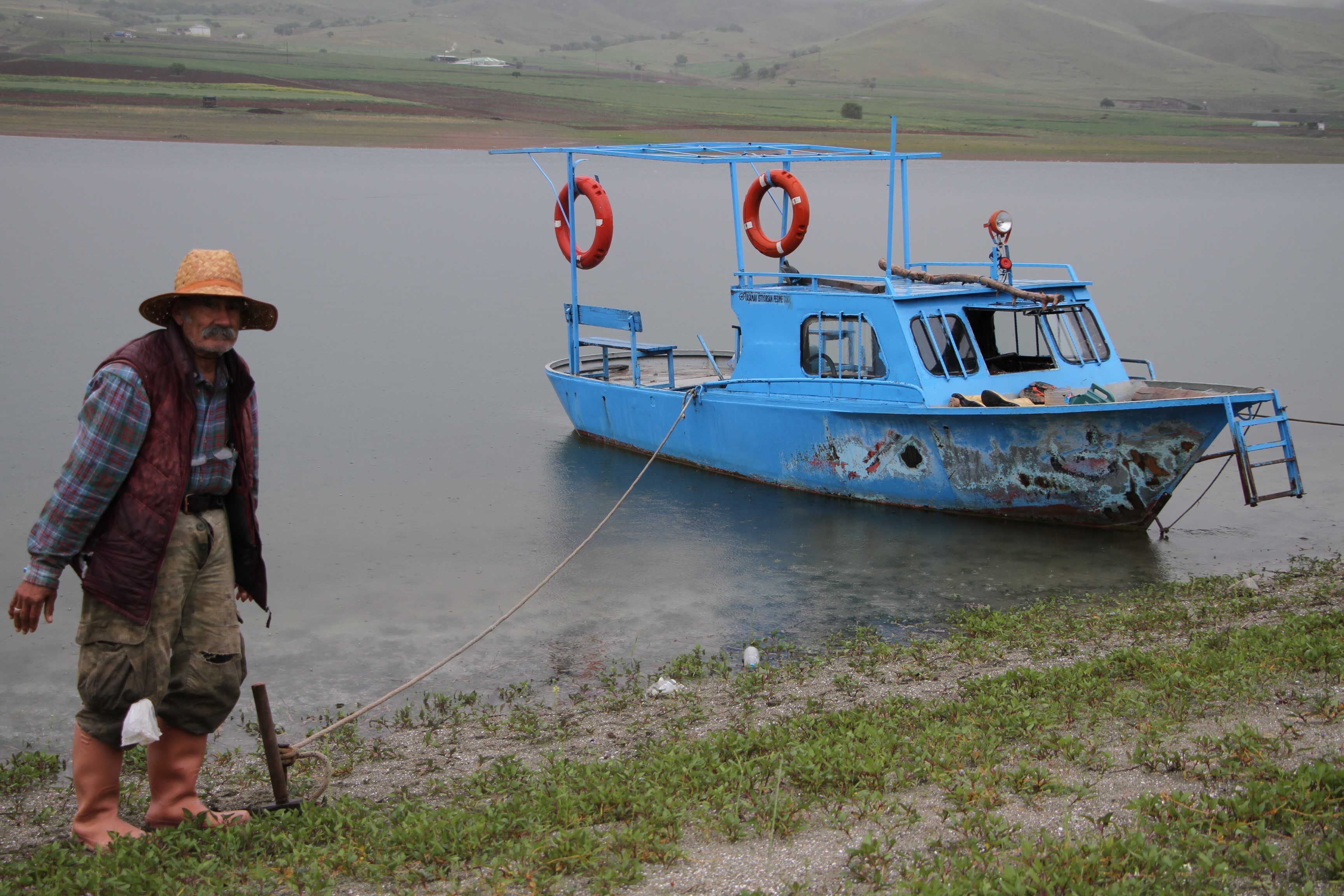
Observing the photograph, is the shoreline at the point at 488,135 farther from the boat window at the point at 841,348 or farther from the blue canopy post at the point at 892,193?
the boat window at the point at 841,348

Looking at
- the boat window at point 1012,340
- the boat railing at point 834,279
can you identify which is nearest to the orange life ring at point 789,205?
the boat railing at point 834,279

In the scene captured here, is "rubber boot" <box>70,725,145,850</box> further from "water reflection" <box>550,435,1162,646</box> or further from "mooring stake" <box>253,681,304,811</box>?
"water reflection" <box>550,435,1162,646</box>

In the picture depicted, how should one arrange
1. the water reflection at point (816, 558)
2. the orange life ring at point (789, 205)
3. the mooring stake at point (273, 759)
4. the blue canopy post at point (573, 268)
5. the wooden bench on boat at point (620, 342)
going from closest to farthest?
the mooring stake at point (273, 759), the water reflection at point (816, 558), the orange life ring at point (789, 205), the wooden bench on boat at point (620, 342), the blue canopy post at point (573, 268)

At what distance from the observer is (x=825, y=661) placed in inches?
342

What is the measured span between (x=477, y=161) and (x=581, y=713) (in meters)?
82.8

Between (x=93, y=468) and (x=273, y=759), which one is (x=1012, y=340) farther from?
(x=93, y=468)

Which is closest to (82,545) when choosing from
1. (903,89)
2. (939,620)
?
(939,620)

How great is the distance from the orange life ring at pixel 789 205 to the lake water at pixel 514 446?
3155 mm

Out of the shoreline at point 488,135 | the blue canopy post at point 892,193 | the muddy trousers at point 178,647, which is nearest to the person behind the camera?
the muddy trousers at point 178,647

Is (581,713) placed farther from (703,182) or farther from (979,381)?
(703,182)

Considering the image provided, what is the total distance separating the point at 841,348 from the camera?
14.1 meters

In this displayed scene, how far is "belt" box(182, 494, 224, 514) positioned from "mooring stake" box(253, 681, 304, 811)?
0.77 metres

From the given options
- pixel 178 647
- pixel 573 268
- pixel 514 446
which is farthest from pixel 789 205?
pixel 178 647

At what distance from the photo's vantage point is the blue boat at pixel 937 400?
1230 centimetres
